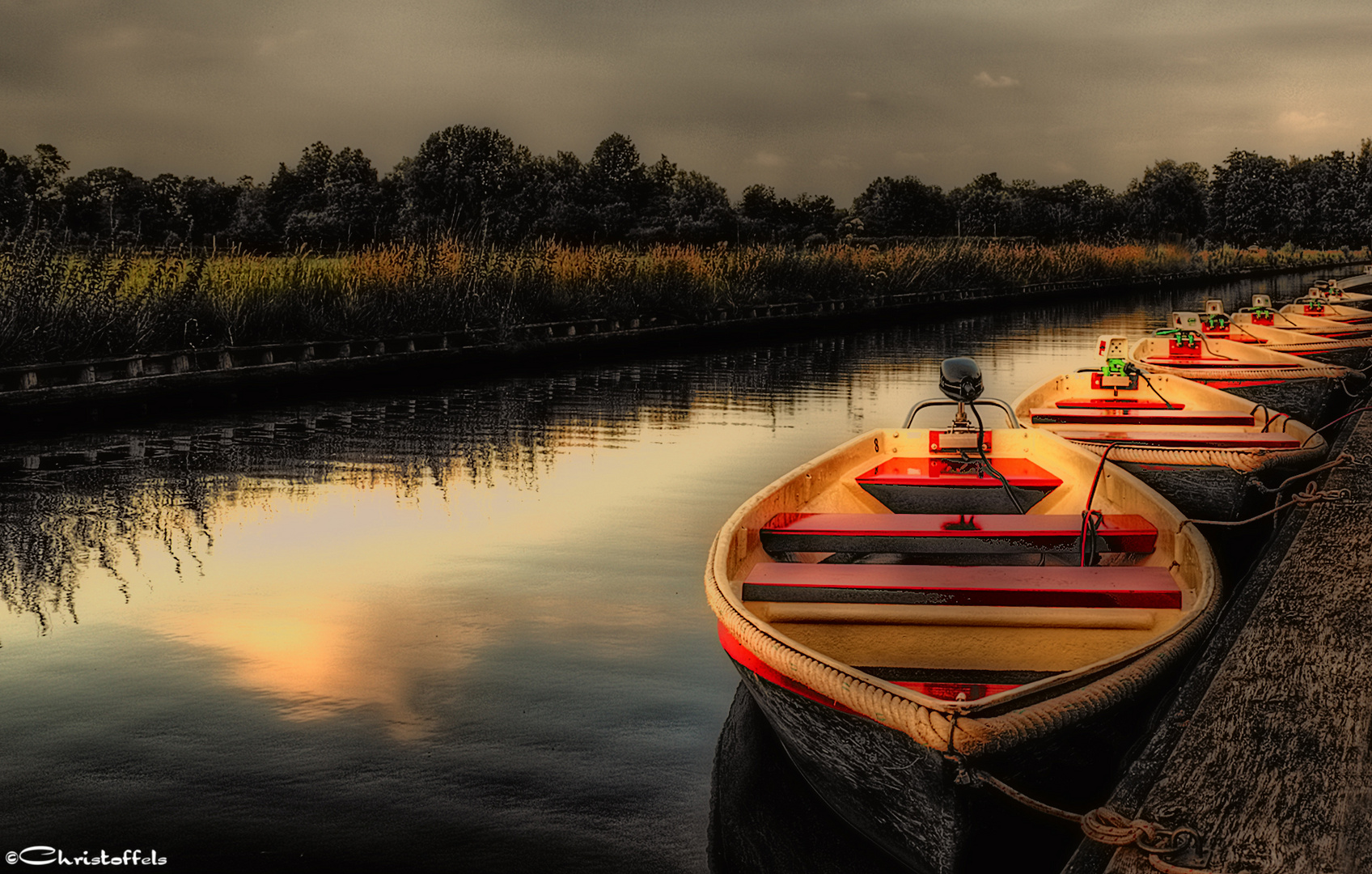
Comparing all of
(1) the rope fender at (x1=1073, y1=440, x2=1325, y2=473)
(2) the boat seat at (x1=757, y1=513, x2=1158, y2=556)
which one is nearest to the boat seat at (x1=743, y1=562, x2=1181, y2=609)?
(2) the boat seat at (x1=757, y1=513, x2=1158, y2=556)

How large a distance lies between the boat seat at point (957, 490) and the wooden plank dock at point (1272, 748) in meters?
2.01

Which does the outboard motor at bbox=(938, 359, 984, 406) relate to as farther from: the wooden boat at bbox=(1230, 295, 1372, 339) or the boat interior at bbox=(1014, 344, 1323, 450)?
the wooden boat at bbox=(1230, 295, 1372, 339)

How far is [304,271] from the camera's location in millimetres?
22484

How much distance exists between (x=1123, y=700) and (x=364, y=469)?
32.0ft

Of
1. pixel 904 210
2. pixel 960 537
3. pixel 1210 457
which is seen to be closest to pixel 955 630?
pixel 960 537

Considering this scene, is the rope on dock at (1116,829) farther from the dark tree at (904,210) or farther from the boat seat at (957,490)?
the dark tree at (904,210)

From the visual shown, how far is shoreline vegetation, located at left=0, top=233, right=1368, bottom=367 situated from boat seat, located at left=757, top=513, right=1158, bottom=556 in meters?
12.9

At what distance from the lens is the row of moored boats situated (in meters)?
3.90

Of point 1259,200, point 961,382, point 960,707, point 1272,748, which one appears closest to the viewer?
point 960,707

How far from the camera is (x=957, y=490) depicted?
8055 millimetres

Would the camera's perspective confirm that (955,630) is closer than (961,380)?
Yes

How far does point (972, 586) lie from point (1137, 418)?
6530 millimetres

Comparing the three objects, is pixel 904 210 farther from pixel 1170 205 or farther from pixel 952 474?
pixel 952 474

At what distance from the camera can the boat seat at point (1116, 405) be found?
1192 cm
